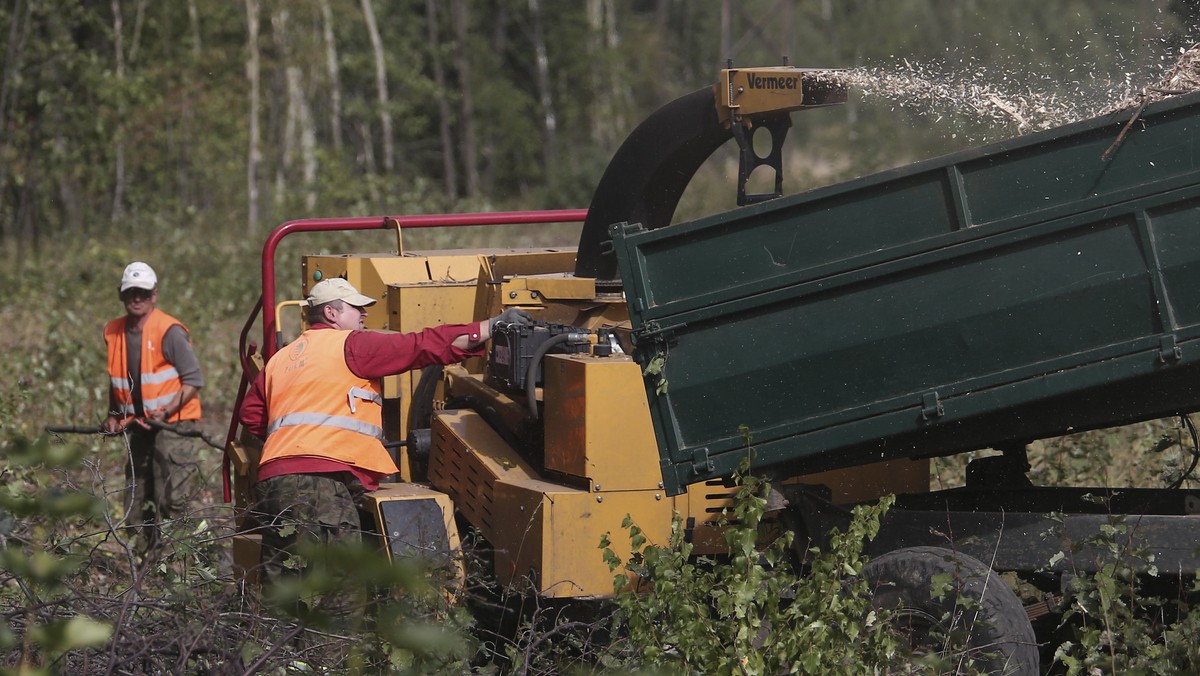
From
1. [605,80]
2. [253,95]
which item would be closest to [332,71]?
[253,95]

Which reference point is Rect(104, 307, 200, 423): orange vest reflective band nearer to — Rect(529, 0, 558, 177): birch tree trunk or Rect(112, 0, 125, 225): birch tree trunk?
Rect(112, 0, 125, 225): birch tree trunk

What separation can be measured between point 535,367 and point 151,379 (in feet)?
13.1

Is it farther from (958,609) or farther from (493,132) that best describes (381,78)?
(958,609)

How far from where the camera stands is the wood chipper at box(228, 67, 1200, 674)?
175 inches

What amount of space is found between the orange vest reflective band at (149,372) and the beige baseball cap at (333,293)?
283cm

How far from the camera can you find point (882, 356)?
4.67 metres

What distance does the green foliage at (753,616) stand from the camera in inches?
172

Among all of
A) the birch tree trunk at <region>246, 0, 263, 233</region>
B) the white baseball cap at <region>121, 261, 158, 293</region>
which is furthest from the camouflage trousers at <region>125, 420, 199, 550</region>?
the birch tree trunk at <region>246, 0, 263, 233</region>

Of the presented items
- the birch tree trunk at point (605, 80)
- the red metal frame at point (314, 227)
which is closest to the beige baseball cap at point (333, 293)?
the red metal frame at point (314, 227)

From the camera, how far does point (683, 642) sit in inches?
171

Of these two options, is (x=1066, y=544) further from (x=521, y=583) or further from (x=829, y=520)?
(x=521, y=583)

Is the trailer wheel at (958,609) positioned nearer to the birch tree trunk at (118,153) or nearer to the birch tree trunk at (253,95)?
the birch tree trunk at (118,153)

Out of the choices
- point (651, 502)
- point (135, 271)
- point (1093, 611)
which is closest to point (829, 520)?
point (651, 502)

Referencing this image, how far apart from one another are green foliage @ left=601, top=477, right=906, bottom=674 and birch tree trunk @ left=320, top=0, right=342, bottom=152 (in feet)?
86.4
